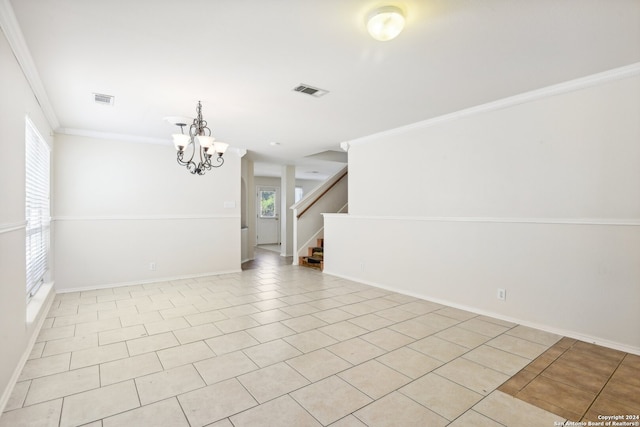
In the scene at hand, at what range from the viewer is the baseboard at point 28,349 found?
6.31 feet

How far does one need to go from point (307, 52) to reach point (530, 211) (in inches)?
104

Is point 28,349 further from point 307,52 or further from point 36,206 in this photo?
point 307,52

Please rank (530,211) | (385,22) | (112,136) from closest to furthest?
1. (385,22)
2. (530,211)
3. (112,136)

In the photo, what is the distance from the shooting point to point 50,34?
2.09m

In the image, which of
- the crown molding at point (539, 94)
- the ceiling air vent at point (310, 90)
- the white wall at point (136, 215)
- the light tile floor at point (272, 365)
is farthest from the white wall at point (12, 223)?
the crown molding at point (539, 94)

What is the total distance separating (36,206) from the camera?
11.0ft

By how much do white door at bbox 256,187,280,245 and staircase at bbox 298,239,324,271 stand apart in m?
4.25

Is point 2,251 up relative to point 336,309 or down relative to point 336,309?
up

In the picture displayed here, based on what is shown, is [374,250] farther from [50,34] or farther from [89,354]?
[50,34]

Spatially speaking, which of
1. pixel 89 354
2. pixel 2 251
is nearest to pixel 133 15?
pixel 2 251

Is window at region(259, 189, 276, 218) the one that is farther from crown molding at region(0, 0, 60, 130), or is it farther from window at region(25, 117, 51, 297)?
crown molding at region(0, 0, 60, 130)

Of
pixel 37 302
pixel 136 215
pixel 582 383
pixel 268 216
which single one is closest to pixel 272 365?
pixel 582 383

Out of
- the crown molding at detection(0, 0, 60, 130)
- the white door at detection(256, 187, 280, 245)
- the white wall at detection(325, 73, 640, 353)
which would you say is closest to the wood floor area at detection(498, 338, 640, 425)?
the white wall at detection(325, 73, 640, 353)

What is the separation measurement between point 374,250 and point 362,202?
80 centimetres
